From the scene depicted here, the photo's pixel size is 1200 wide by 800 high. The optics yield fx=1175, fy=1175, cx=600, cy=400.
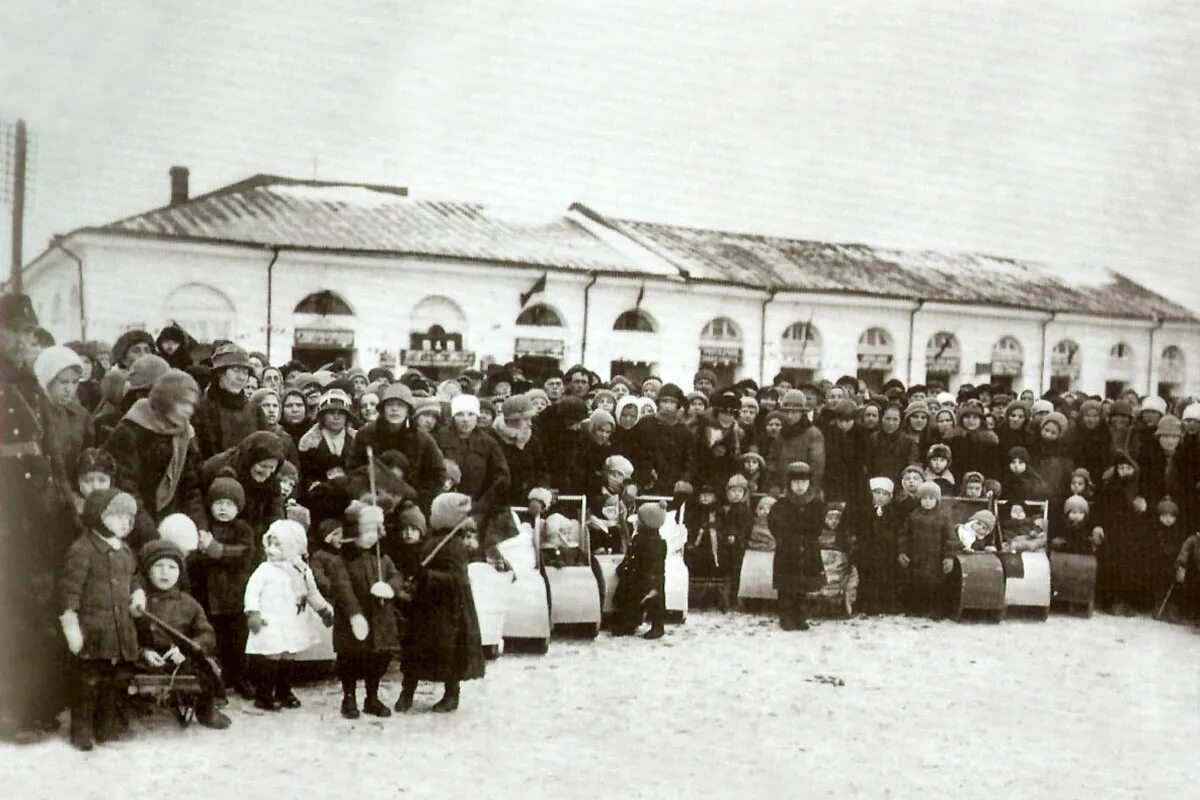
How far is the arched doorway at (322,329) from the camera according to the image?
55.1 ft

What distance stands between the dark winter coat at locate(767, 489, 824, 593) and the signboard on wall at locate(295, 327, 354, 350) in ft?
36.9

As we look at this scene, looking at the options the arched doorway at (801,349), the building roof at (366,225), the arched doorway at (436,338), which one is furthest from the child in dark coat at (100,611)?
the arched doorway at (801,349)

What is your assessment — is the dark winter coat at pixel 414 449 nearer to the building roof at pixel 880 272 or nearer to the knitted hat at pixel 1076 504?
the knitted hat at pixel 1076 504

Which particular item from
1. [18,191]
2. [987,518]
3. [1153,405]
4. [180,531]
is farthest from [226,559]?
[1153,405]

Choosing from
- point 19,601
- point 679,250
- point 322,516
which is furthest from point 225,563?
point 679,250

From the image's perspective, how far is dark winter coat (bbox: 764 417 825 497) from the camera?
746 centimetres

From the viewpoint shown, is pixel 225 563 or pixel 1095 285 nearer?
pixel 225 563

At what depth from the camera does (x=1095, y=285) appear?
20.9 metres

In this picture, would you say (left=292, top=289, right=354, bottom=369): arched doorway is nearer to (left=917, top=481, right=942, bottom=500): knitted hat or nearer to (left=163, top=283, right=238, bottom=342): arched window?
(left=163, top=283, right=238, bottom=342): arched window

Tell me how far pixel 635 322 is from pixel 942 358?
6490 millimetres

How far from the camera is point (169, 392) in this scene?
470 cm

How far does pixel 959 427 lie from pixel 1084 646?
190cm

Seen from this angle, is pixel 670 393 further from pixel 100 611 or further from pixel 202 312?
pixel 202 312

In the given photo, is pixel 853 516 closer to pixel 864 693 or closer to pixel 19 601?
pixel 864 693
